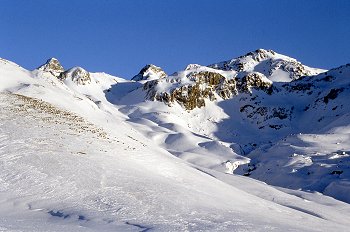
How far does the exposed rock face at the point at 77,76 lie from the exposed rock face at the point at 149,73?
78.4 feet

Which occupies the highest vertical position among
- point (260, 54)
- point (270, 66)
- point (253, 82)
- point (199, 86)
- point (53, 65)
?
point (260, 54)

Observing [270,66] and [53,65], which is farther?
[53,65]

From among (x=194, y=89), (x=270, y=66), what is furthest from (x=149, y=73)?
A: (x=194, y=89)

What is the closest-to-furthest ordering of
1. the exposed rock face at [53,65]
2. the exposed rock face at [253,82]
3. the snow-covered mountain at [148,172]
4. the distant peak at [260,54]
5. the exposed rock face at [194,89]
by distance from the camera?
1. the snow-covered mountain at [148,172]
2. the exposed rock face at [194,89]
3. the exposed rock face at [253,82]
4. the exposed rock face at [53,65]
5. the distant peak at [260,54]

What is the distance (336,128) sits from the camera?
8506 cm

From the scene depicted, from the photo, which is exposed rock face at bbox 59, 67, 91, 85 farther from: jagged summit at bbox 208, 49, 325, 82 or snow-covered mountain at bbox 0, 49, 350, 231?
jagged summit at bbox 208, 49, 325, 82

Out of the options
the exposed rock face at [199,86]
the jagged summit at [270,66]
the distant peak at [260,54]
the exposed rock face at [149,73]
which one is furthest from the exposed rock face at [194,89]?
the distant peak at [260,54]

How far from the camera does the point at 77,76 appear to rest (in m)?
132

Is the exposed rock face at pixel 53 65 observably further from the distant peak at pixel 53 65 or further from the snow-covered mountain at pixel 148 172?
the snow-covered mountain at pixel 148 172

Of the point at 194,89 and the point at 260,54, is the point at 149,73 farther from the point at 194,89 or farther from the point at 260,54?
the point at 194,89

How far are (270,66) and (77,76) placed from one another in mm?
62476

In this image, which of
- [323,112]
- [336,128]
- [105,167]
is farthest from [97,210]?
[323,112]

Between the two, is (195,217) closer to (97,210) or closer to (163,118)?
(97,210)

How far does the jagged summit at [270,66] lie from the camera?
14525 cm
